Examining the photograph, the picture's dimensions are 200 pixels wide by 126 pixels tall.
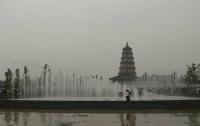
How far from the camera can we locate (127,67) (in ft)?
311

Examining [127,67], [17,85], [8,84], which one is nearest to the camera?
[8,84]

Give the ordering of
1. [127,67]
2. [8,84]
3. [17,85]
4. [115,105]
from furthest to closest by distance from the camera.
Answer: [127,67] → [17,85] → [8,84] → [115,105]

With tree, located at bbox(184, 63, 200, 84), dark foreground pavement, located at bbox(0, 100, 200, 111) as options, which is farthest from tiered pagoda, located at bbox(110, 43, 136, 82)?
dark foreground pavement, located at bbox(0, 100, 200, 111)

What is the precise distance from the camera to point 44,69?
59219mm

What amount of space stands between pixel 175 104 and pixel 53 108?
267 inches

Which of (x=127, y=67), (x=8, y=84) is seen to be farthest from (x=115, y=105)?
(x=127, y=67)

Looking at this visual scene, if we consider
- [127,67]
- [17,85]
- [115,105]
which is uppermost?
[127,67]

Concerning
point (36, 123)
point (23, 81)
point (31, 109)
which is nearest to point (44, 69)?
point (23, 81)

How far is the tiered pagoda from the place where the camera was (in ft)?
303

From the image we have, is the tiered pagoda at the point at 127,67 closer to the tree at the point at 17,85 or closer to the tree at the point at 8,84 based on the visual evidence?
the tree at the point at 17,85

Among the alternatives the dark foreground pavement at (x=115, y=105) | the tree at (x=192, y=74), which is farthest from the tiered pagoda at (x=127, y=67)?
the dark foreground pavement at (x=115, y=105)

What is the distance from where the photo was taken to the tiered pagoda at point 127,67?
9232cm

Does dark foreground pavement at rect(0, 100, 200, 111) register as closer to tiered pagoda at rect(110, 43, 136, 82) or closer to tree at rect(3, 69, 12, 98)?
tree at rect(3, 69, 12, 98)

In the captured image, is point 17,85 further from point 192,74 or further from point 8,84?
point 192,74
